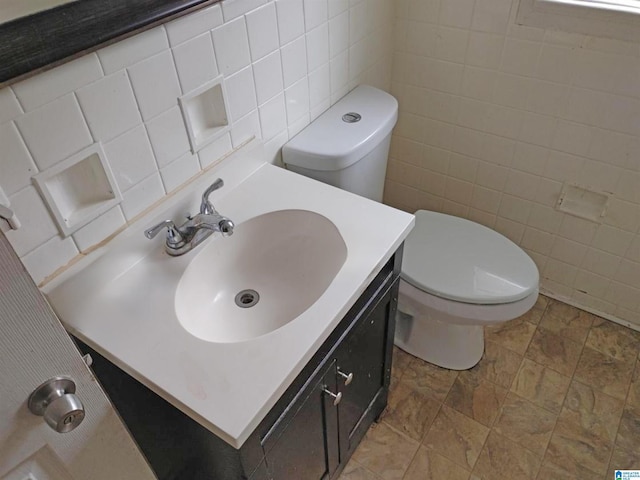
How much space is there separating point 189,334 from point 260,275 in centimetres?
30

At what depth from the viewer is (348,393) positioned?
1218mm

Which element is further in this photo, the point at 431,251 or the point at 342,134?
the point at 431,251

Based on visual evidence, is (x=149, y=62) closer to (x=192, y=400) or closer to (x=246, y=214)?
(x=246, y=214)

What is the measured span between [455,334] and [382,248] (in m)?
0.76

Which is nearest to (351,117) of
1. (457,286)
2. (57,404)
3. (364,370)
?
(457,286)

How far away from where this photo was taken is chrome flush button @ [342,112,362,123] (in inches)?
54.3

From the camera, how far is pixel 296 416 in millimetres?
968

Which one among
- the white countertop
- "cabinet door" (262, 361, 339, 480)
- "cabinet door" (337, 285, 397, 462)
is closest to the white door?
the white countertop

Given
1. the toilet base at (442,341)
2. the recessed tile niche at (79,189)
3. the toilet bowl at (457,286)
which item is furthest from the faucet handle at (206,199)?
the toilet base at (442,341)

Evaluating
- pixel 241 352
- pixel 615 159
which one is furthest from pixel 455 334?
pixel 241 352

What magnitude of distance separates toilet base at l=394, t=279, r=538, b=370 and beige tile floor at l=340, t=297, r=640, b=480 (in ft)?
0.15

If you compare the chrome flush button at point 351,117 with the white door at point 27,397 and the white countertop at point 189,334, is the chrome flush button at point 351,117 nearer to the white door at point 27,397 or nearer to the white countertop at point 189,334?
the white countertop at point 189,334

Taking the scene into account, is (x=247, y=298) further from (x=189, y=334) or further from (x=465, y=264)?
(x=465, y=264)

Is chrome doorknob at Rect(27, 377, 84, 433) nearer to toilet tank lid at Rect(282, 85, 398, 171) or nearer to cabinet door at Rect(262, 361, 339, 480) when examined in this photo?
cabinet door at Rect(262, 361, 339, 480)
